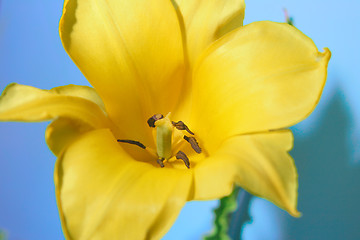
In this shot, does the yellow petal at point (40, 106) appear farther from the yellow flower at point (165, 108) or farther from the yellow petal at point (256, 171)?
the yellow petal at point (256, 171)

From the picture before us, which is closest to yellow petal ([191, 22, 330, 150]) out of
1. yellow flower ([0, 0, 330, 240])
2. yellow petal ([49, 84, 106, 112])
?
yellow flower ([0, 0, 330, 240])

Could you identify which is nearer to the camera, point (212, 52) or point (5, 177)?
point (212, 52)

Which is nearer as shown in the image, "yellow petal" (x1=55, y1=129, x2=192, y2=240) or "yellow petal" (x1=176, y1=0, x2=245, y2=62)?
"yellow petal" (x1=55, y1=129, x2=192, y2=240)

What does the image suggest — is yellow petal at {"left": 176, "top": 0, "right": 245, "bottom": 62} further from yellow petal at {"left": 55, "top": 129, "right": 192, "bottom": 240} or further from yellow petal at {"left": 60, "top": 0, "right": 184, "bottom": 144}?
yellow petal at {"left": 55, "top": 129, "right": 192, "bottom": 240}

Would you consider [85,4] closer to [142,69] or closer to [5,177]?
[142,69]

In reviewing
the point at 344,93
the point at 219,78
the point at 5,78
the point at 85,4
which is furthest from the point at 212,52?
the point at 5,78

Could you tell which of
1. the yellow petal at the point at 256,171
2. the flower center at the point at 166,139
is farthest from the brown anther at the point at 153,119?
the yellow petal at the point at 256,171
